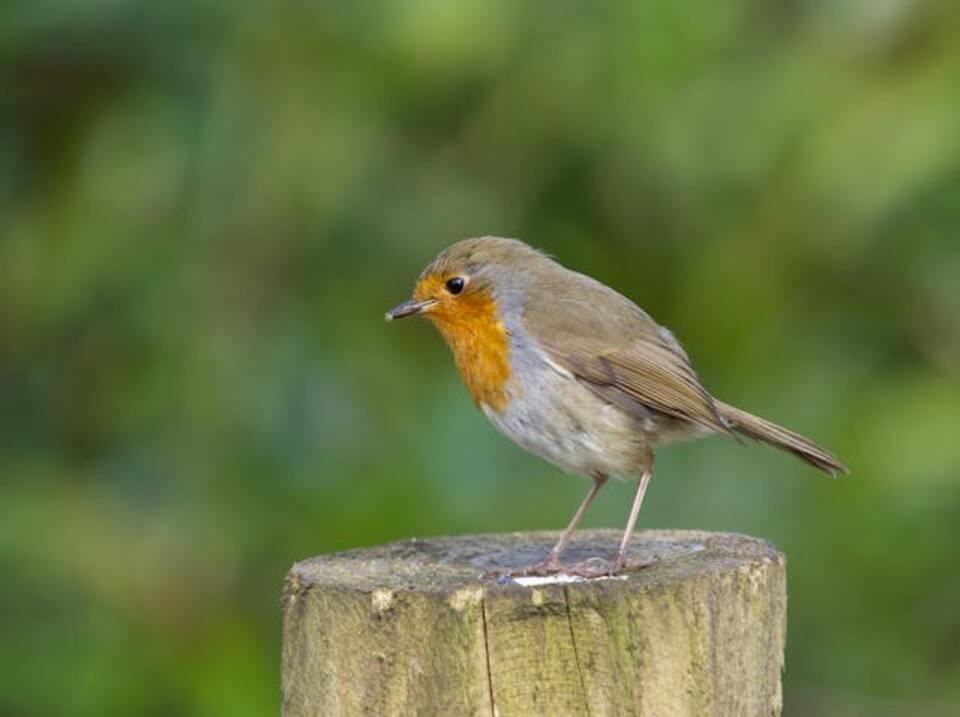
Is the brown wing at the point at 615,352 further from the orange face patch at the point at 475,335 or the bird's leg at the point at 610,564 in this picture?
the bird's leg at the point at 610,564

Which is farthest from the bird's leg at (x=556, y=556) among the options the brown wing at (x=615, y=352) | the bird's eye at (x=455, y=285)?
the bird's eye at (x=455, y=285)

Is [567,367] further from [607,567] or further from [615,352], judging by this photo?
[607,567]

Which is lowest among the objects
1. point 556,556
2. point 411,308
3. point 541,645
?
point 541,645

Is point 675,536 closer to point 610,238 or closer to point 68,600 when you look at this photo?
point 610,238

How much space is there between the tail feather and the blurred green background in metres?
0.57

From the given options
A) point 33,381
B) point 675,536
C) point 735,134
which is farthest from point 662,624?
point 33,381

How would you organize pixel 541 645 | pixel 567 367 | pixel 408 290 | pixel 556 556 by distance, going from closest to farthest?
pixel 541 645, pixel 556 556, pixel 567 367, pixel 408 290

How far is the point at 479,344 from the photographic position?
14.3ft

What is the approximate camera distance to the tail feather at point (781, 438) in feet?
A: 14.3

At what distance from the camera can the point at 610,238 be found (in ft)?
18.0

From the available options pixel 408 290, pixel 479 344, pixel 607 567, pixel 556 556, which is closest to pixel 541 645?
pixel 607 567

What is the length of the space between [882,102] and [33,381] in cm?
260

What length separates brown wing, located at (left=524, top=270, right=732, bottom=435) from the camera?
4270mm

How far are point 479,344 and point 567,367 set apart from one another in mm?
225
